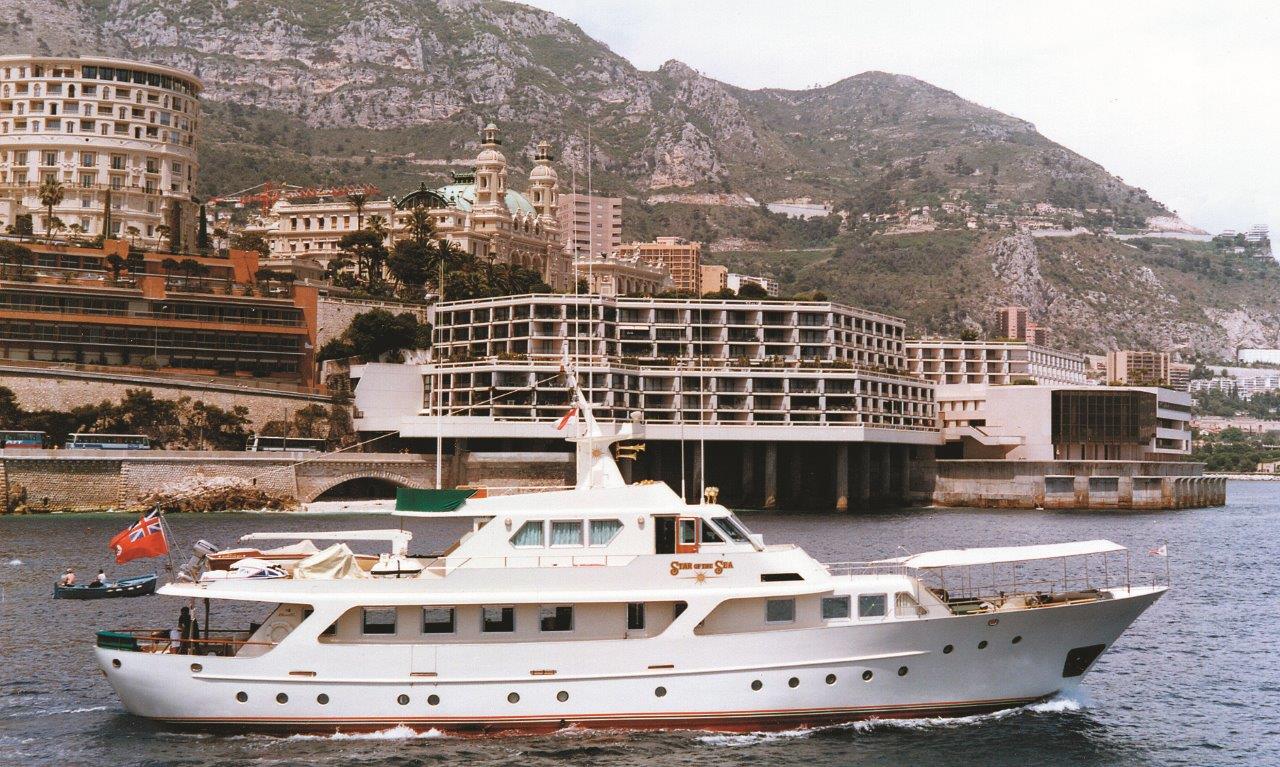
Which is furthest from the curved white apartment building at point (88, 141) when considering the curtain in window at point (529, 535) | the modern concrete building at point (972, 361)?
the curtain in window at point (529, 535)

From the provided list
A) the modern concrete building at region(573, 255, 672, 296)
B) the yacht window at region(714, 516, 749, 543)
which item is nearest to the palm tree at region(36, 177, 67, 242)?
the modern concrete building at region(573, 255, 672, 296)

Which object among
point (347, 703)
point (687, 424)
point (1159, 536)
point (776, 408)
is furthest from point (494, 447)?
point (347, 703)

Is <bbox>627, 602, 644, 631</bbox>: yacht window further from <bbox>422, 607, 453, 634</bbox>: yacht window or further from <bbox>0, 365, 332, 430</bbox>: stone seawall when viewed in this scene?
<bbox>0, 365, 332, 430</bbox>: stone seawall

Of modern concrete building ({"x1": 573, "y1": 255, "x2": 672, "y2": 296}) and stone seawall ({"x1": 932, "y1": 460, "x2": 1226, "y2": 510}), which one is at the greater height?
modern concrete building ({"x1": 573, "y1": 255, "x2": 672, "y2": 296})

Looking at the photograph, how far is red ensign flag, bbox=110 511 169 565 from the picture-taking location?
32438mm

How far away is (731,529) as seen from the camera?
3203 cm

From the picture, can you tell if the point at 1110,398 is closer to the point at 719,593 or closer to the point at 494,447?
the point at 494,447

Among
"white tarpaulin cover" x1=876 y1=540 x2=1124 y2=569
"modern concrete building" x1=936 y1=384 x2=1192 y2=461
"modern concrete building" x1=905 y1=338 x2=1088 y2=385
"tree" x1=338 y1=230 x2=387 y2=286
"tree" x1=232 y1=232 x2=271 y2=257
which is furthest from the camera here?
"modern concrete building" x1=905 y1=338 x2=1088 y2=385

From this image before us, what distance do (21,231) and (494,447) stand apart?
180 feet

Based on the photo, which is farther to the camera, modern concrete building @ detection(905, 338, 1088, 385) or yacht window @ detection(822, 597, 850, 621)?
modern concrete building @ detection(905, 338, 1088, 385)

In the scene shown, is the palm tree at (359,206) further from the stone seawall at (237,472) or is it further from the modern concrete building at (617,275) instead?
the stone seawall at (237,472)

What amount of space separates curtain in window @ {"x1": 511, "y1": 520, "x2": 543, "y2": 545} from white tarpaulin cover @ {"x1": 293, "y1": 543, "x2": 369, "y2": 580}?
3.78 meters

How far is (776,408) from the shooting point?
119m

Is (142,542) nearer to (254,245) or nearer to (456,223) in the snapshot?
(254,245)
